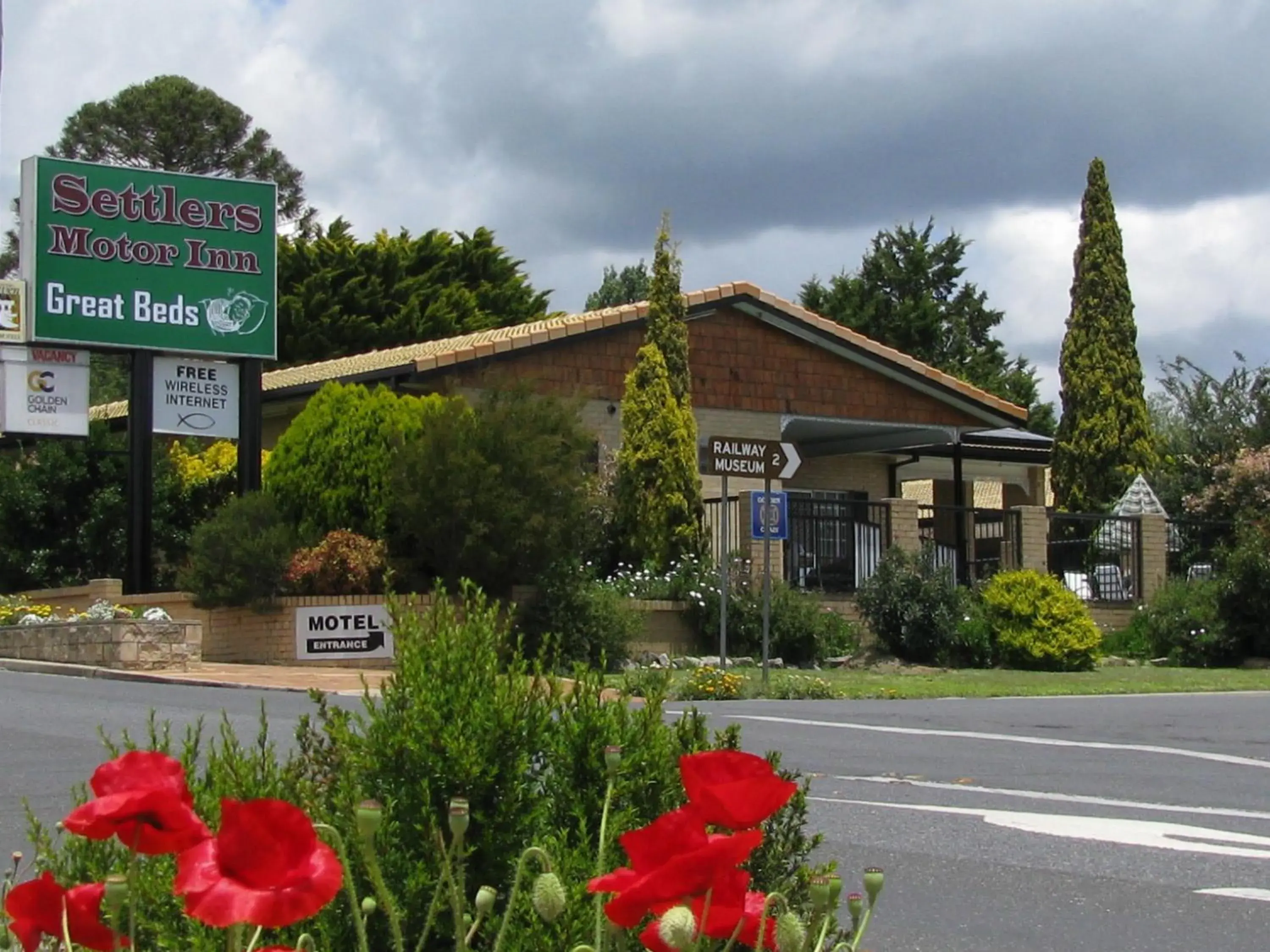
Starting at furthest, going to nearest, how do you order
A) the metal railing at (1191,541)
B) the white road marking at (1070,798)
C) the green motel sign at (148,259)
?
the metal railing at (1191,541)
the green motel sign at (148,259)
the white road marking at (1070,798)

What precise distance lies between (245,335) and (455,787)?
23.2 metres

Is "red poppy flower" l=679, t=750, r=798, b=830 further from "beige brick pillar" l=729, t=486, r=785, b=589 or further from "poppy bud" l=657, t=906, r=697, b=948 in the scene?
"beige brick pillar" l=729, t=486, r=785, b=589

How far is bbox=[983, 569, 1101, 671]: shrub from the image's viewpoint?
25.1 m

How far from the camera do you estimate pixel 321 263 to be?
4716cm

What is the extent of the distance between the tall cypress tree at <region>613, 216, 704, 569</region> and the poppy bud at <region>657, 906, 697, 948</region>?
22.9 meters

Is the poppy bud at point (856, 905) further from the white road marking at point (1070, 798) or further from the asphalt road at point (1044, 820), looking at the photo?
the white road marking at point (1070, 798)

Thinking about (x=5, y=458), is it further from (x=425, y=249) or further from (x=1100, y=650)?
(x=425, y=249)

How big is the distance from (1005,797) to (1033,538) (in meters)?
18.5

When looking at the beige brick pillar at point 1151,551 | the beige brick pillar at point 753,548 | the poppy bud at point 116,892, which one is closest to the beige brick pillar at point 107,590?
the beige brick pillar at point 753,548

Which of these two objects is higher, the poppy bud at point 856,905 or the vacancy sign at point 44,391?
the vacancy sign at point 44,391

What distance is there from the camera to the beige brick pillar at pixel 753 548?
2547 centimetres

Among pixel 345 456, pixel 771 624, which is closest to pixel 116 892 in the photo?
pixel 345 456

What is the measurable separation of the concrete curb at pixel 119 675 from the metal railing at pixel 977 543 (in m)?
11.7

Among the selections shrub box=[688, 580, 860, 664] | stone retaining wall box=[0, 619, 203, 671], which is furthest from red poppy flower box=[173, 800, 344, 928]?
shrub box=[688, 580, 860, 664]
